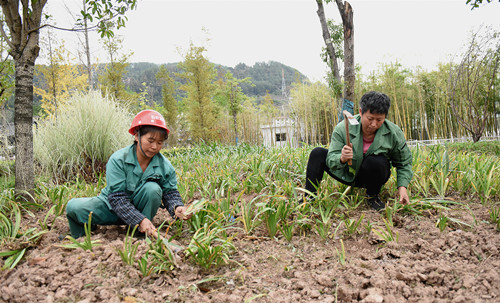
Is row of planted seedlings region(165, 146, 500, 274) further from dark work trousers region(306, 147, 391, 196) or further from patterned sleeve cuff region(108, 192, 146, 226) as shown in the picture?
patterned sleeve cuff region(108, 192, 146, 226)

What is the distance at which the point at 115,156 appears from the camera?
78.9 inches

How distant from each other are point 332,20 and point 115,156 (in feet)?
20.7

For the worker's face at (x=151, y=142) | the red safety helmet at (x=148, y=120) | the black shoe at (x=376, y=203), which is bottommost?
the black shoe at (x=376, y=203)

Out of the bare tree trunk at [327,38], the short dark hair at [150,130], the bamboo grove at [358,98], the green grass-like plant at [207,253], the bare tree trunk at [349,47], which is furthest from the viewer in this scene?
the bamboo grove at [358,98]

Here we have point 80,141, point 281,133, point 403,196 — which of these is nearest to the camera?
point 403,196

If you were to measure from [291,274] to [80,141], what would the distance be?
383 cm

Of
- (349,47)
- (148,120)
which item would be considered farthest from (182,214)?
(349,47)

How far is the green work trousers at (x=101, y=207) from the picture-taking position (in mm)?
1993

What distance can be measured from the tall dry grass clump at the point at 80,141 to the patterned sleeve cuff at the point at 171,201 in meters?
2.40

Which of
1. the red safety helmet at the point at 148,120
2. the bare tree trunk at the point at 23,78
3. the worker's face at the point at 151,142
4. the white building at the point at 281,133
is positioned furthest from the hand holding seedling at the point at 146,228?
the white building at the point at 281,133

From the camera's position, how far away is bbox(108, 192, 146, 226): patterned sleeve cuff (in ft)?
6.22

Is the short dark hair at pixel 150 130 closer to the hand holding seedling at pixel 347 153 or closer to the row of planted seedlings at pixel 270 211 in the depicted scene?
the row of planted seedlings at pixel 270 211

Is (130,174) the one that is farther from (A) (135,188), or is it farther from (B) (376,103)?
(B) (376,103)

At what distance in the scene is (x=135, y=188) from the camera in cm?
206
